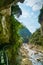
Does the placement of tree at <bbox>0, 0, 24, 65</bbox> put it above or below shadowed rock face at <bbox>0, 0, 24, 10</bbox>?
below

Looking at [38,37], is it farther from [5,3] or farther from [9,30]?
[5,3]

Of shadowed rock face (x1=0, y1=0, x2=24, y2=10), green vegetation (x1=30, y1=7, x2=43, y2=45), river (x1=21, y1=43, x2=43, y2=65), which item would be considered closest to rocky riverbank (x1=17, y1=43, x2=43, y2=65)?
river (x1=21, y1=43, x2=43, y2=65)

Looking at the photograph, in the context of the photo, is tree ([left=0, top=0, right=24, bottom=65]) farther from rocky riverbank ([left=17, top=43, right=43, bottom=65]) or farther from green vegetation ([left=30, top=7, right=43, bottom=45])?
green vegetation ([left=30, top=7, right=43, bottom=45])

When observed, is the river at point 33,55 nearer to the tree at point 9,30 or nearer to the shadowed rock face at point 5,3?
the tree at point 9,30

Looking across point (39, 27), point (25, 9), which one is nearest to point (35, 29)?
point (39, 27)

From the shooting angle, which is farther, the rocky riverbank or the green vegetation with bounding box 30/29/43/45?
the green vegetation with bounding box 30/29/43/45

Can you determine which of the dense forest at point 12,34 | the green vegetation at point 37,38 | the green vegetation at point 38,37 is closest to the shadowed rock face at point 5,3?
the dense forest at point 12,34

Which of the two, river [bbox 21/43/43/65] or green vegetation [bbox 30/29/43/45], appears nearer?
river [bbox 21/43/43/65]

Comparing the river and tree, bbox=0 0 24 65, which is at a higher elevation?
tree, bbox=0 0 24 65

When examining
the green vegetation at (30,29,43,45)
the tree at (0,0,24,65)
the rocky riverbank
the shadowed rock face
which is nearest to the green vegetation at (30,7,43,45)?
the green vegetation at (30,29,43,45)

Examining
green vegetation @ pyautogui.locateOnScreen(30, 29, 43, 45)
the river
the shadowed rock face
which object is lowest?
the river

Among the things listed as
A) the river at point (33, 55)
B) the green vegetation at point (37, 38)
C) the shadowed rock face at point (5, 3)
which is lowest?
the river at point (33, 55)

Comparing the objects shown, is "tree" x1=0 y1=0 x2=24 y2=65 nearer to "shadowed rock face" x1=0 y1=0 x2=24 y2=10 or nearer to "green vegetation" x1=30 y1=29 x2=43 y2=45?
"shadowed rock face" x1=0 y1=0 x2=24 y2=10

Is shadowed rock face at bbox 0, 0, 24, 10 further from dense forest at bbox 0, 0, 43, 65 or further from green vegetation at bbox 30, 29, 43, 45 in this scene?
green vegetation at bbox 30, 29, 43, 45
